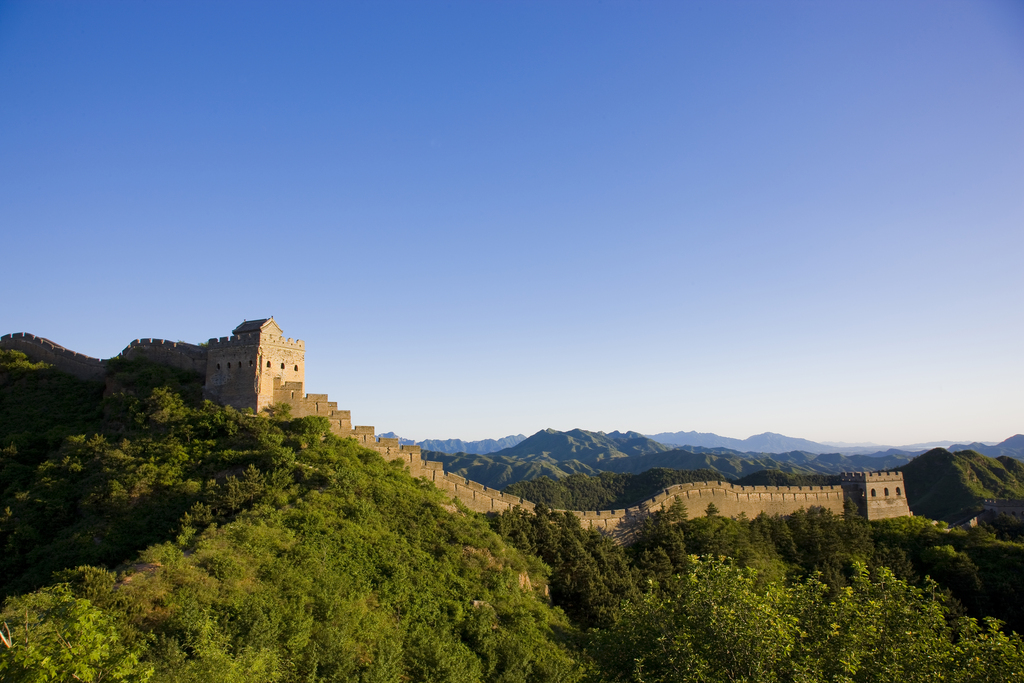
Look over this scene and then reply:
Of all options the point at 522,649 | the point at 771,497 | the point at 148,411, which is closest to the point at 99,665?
the point at 522,649

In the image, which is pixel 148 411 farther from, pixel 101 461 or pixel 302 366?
pixel 302 366

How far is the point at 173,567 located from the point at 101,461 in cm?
955

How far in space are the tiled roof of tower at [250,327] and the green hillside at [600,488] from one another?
200 ft

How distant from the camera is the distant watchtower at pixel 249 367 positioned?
80.2ft

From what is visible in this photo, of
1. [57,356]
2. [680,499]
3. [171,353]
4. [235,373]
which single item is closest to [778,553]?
[680,499]

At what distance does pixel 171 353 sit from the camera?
26406 millimetres

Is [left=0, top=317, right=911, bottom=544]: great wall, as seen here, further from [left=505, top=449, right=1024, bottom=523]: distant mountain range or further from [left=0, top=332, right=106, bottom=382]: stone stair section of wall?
[left=505, top=449, right=1024, bottom=523]: distant mountain range

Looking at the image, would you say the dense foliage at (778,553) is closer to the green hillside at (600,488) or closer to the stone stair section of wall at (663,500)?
the stone stair section of wall at (663,500)

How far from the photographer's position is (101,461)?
21.3 meters

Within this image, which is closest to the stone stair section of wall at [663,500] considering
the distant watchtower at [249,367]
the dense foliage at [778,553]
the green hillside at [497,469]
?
the dense foliage at [778,553]

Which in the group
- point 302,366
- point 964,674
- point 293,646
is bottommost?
point 293,646

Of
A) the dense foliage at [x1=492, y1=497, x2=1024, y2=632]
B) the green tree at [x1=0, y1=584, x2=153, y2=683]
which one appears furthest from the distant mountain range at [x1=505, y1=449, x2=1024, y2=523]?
the green tree at [x1=0, y1=584, x2=153, y2=683]

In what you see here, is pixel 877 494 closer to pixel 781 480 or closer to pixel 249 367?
pixel 781 480

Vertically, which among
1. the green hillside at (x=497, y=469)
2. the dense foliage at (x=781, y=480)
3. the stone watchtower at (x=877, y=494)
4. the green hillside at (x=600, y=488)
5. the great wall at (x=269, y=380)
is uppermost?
the great wall at (x=269, y=380)
